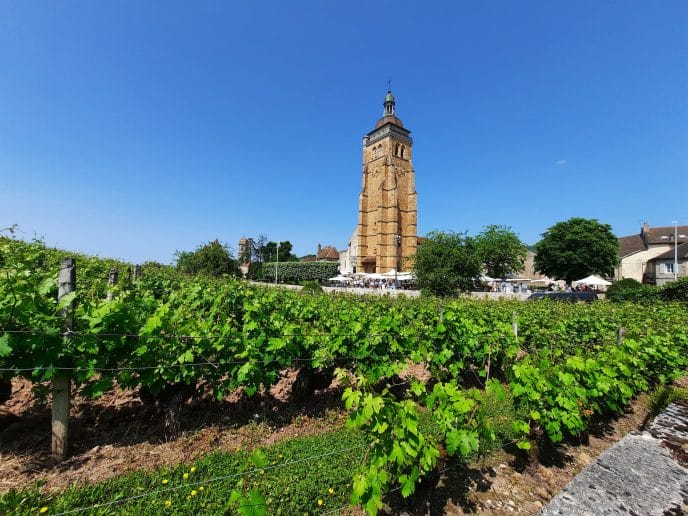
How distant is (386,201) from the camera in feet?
157

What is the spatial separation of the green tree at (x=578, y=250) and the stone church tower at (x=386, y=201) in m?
17.8

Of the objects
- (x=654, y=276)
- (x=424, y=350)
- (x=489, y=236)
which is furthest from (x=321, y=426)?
(x=654, y=276)

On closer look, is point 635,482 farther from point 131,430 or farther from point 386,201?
point 386,201

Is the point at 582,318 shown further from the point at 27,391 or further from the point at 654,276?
the point at 654,276

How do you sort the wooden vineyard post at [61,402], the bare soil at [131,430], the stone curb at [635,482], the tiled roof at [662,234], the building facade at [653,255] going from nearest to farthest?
the stone curb at [635,482]
the bare soil at [131,430]
the wooden vineyard post at [61,402]
the building facade at [653,255]
the tiled roof at [662,234]

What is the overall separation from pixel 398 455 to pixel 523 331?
24.5 feet

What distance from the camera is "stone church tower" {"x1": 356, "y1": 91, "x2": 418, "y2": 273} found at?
46.6m

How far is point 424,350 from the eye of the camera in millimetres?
5000

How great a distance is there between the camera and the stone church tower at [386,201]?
153 feet

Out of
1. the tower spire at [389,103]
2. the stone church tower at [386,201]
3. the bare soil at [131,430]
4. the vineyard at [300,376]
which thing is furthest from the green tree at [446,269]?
the tower spire at [389,103]

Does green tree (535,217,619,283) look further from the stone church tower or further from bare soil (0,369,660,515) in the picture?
bare soil (0,369,660,515)

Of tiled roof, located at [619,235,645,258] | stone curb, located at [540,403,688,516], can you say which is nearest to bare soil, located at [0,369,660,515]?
stone curb, located at [540,403,688,516]

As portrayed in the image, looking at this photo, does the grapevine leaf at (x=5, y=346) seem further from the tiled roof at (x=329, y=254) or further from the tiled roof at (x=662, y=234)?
the tiled roof at (x=329, y=254)

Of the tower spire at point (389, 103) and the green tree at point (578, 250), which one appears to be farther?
the tower spire at point (389, 103)
